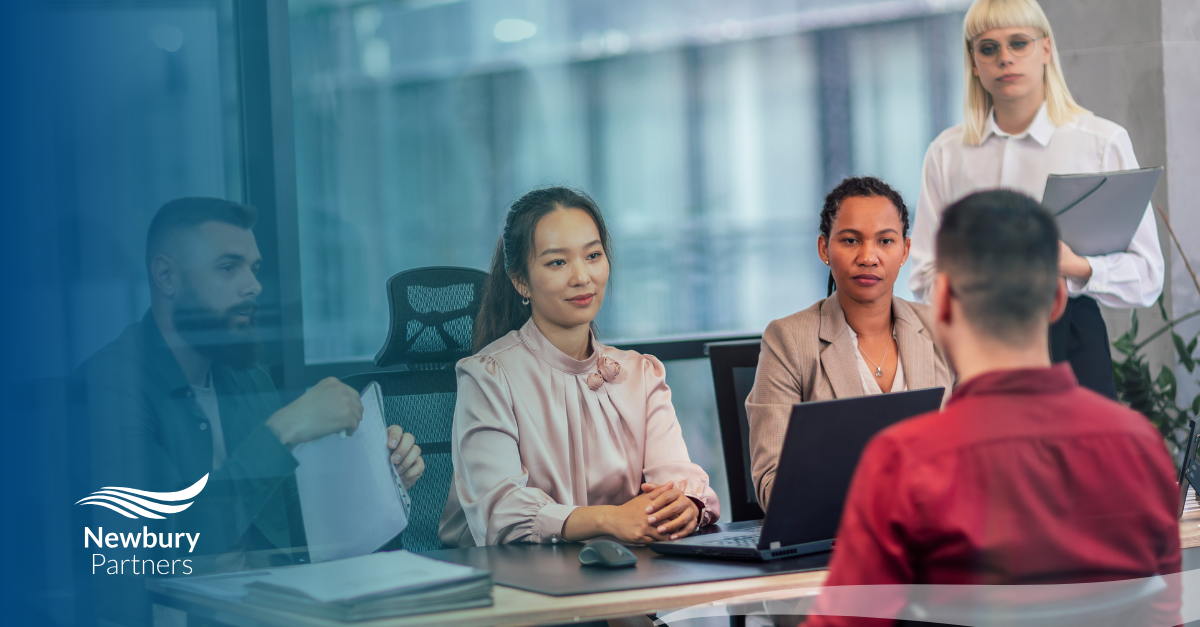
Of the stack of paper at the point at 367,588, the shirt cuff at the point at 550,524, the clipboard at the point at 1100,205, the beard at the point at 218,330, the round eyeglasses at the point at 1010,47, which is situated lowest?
the shirt cuff at the point at 550,524

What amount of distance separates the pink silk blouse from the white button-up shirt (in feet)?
2.02

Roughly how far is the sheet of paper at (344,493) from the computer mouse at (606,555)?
41 centimetres

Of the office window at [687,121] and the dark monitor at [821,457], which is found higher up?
the office window at [687,121]

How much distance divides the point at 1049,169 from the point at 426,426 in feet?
4.53

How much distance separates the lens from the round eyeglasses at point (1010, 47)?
6.00 ft

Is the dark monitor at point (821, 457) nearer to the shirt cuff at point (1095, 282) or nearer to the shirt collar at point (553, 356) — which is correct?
the shirt collar at point (553, 356)

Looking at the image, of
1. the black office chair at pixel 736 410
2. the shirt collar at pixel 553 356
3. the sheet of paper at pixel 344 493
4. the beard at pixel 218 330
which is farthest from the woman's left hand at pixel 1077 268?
the beard at pixel 218 330

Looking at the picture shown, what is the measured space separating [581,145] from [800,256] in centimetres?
76

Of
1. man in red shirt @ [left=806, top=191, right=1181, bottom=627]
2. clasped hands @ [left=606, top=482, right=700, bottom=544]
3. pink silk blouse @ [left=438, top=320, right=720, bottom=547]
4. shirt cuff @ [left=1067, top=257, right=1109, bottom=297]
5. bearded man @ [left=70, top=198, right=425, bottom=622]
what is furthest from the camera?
shirt cuff @ [left=1067, top=257, right=1109, bottom=297]

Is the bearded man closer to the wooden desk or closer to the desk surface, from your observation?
the wooden desk

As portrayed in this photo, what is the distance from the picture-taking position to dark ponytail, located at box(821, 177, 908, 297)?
158 cm

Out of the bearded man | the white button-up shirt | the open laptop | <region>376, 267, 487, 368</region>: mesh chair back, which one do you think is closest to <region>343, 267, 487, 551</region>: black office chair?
<region>376, 267, 487, 368</region>: mesh chair back

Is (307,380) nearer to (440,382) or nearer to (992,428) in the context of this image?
(440,382)

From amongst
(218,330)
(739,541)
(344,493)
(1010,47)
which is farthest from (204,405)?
(1010,47)
